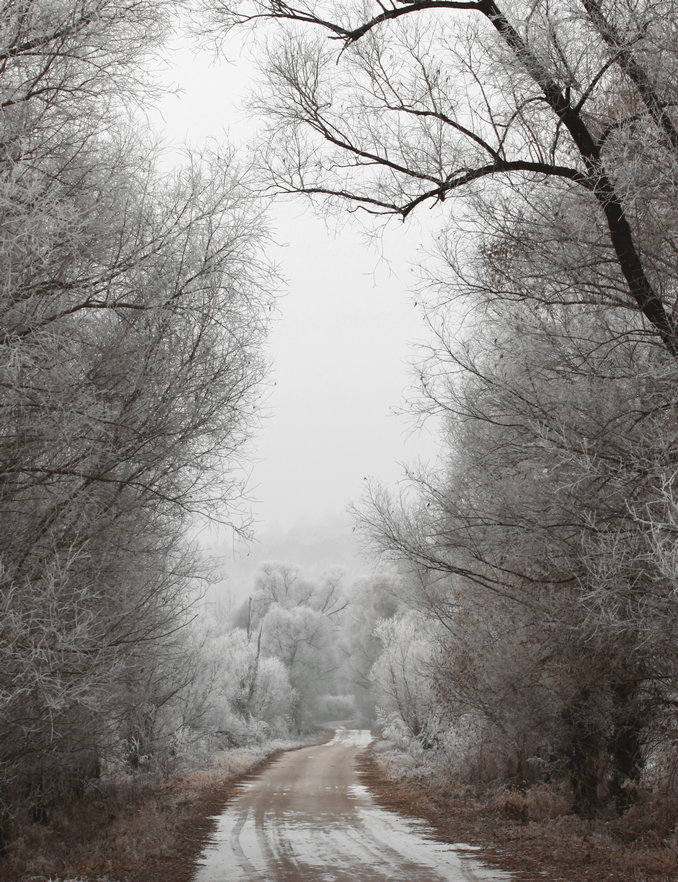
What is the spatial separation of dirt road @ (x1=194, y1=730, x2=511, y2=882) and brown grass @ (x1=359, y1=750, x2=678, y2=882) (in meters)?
0.53

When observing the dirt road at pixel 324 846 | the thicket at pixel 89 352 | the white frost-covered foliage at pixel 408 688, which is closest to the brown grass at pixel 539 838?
the dirt road at pixel 324 846

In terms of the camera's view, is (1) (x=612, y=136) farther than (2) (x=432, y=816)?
No

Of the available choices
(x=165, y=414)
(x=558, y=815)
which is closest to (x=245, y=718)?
(x=558, y=815)

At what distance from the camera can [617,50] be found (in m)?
6.17

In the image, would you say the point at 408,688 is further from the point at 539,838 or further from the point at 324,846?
the point at 324,846

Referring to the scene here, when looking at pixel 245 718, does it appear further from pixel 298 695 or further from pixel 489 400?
pixel 489 400

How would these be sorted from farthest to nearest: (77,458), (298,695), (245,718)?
(298,695) → (245,718) → (77,458)

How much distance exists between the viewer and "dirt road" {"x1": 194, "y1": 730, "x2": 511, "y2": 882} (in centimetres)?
873

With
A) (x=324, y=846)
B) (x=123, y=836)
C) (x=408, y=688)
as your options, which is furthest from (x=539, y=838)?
(x=408, y=688)

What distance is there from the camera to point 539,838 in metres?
10.9

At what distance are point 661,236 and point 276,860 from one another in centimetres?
849

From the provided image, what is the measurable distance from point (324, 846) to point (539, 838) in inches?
118

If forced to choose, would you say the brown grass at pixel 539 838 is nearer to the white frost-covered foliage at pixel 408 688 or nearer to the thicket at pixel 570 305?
the thicket at pixel 570 305

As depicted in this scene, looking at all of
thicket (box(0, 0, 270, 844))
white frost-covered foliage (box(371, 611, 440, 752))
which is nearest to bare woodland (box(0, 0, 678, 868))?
thicket (box(0, 0, 270, 844))
